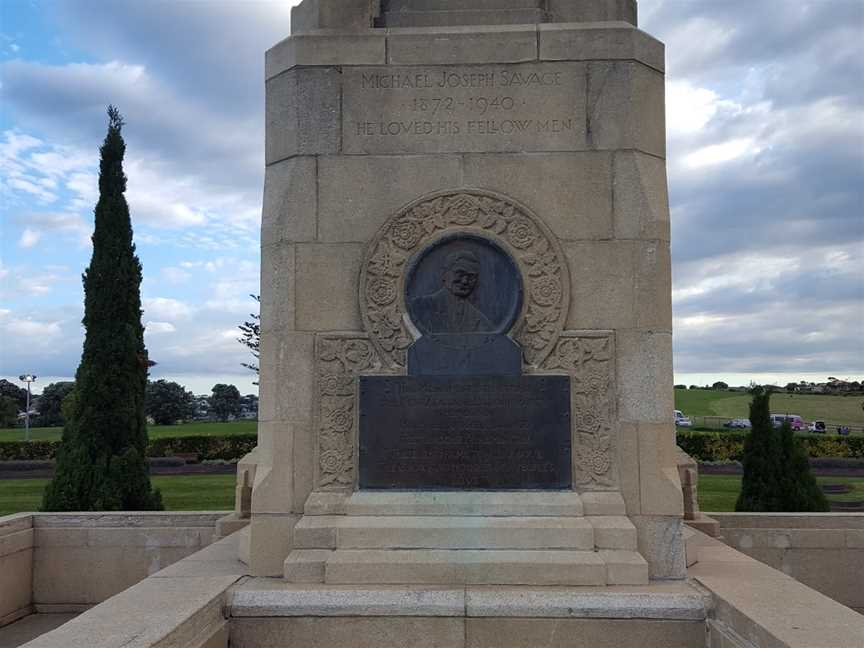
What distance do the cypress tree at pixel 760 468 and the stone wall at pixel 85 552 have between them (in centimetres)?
810

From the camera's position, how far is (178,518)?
1043 centimetres

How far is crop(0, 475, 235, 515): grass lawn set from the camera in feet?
60.1

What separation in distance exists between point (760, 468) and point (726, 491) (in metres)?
9.56

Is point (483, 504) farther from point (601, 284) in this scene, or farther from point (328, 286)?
point (328, 286)

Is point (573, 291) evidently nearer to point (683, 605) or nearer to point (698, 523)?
point (683, 605)

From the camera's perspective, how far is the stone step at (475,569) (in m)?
5.82

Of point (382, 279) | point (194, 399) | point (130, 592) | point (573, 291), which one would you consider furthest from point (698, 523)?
point (194, 399)

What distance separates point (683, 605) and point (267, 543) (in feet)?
10.6

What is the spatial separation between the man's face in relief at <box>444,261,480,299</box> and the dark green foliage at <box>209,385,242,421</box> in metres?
76.7

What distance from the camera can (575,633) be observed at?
213 inches

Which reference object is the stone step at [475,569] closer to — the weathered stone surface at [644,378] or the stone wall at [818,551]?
the weathered stone surface at [644,378]

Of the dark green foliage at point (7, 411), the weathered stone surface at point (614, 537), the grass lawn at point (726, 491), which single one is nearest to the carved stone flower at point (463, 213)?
the weathered stone surface at point (614, 537)

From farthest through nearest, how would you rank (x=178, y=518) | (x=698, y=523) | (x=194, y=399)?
1. (x=194, y=399)
2. (x=178, y=518)
3. (x=698, y=523)

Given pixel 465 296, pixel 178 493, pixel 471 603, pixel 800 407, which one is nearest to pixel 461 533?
pixel 471 603
